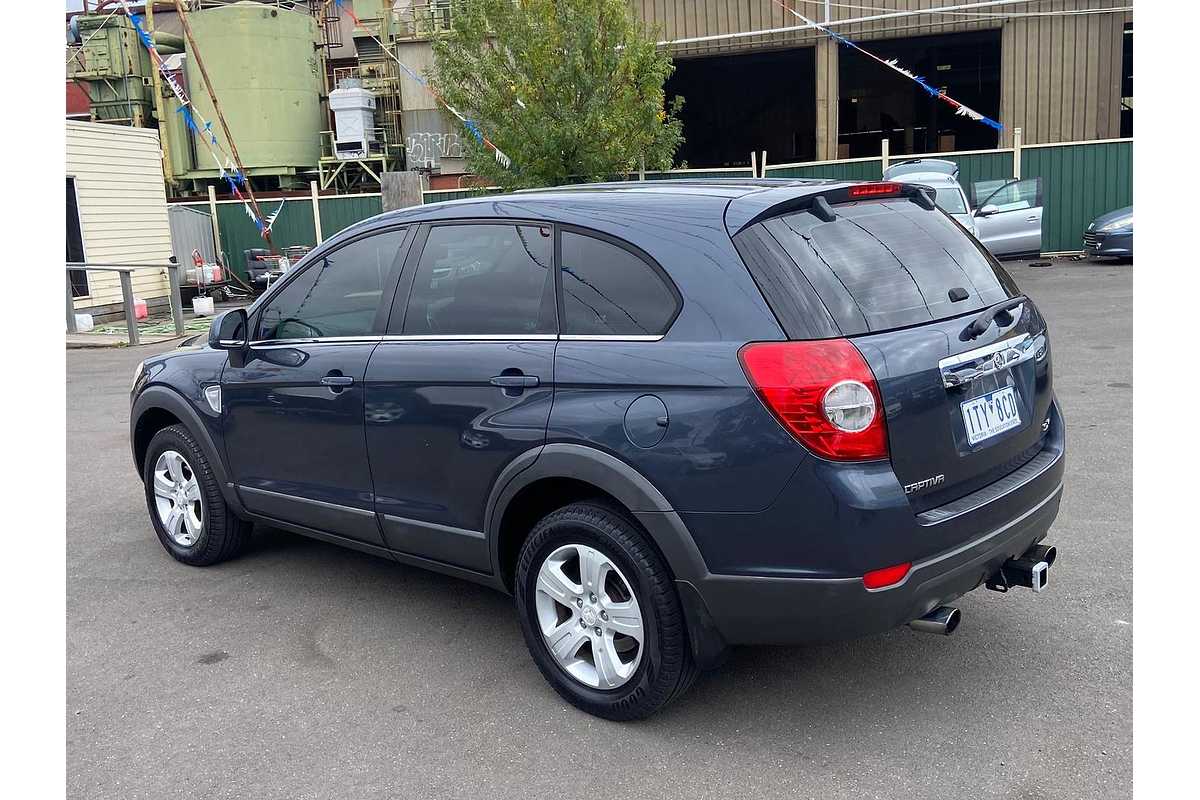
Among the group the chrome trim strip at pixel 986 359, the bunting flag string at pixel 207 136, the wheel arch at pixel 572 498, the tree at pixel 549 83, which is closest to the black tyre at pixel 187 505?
the wheel arch at pixel 572 498

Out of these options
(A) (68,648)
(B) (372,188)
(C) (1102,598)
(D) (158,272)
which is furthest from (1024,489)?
(B) (372,188)

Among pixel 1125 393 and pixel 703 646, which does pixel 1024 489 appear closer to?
pixel 703 646

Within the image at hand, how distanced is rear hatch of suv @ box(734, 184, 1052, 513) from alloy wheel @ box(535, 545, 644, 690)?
1.02 meters

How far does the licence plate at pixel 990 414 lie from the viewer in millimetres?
3334

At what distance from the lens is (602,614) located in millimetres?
3545

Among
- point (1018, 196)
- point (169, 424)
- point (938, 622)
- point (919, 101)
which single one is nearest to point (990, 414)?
point (938, 622)

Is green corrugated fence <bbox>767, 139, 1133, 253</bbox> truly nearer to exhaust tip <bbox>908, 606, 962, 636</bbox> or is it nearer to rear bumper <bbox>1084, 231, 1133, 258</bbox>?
rear bumper <bbox>1084, 231, 1133, 258</bbox>

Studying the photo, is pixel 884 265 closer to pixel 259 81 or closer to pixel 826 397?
pixel 826 397

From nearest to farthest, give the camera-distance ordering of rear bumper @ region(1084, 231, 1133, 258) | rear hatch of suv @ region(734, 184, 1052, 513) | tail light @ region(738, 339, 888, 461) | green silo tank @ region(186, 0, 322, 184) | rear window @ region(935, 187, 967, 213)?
1. tail light @ region(738, 339, 888, 461)
2. rear hatch of suv @ region(734, 184, 1052, 513)
3. rear window @ region(935, 187, 967, 213)
4. rear bumper @ region(1084, 231, 1133, 258)
5. green silo tank @ region(186, 0, 322, 184)

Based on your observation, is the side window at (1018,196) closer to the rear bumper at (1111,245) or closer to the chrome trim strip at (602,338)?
the rear bumper at (1111,245)

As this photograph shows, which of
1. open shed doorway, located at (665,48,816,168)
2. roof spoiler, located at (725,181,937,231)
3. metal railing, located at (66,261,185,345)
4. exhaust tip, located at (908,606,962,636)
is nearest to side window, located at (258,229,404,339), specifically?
roof spoiler, located at (725,181,937,231)

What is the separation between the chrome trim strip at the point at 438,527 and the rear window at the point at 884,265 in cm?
154

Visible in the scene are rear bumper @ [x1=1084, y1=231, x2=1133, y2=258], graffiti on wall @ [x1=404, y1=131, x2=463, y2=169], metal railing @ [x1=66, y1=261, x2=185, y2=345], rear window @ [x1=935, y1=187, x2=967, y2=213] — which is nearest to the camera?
metal railing @ [x1=66, y1=261, x2=185, y2=345]

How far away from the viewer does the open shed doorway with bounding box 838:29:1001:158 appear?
31.1 meters
